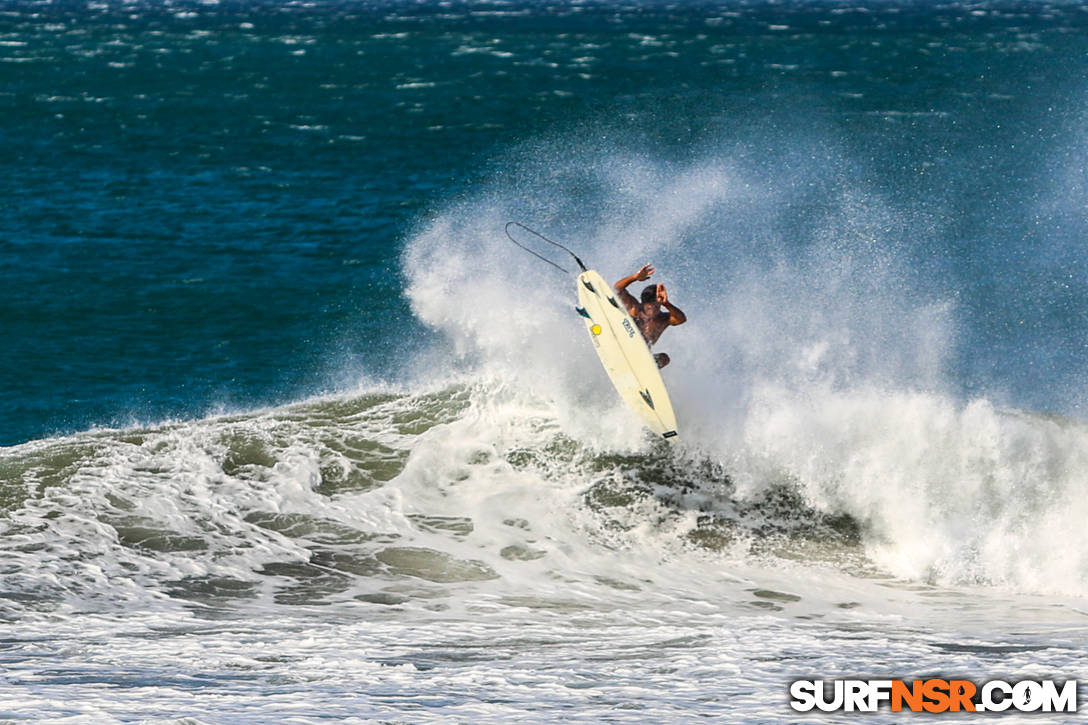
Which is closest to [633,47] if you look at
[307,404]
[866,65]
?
[866,65]

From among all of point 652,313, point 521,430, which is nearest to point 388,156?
point 521,430

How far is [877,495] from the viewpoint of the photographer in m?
20.5

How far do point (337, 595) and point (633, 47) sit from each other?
66.2m

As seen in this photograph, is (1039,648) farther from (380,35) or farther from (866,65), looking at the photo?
(380,35)

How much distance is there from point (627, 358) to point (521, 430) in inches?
108

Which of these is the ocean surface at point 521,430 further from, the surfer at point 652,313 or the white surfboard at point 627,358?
the surfer at point 652,313

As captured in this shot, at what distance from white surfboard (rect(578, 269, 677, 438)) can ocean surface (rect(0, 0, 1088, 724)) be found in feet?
3.10

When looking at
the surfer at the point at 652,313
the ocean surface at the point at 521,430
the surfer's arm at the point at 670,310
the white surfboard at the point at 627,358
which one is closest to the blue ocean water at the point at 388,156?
the ocean surface at the point at 521,430

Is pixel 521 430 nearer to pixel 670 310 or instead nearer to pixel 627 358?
pixel 627 358

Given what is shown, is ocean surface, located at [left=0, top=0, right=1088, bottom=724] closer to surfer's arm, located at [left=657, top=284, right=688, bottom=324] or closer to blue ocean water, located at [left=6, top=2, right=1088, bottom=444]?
blue ocean water, located at [left=6, top=2, right=1088, bottom=444]

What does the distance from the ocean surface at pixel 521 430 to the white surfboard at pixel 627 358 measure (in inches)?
37.2

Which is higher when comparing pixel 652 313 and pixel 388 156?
pixel 652 313

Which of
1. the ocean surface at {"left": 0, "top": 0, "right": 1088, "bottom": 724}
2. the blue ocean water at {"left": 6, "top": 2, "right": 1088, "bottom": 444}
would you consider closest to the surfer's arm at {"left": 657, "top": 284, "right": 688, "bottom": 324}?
the ocean surface at {"left": 0, "top": 0, "right": 1088, "bottom": 724}

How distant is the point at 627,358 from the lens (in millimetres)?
21234
